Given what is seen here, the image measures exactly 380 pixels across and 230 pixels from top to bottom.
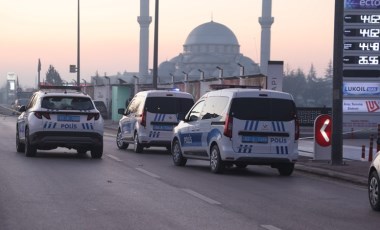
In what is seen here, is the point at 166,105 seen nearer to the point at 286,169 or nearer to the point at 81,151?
the point at 81,151

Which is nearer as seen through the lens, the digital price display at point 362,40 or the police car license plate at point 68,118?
the police car license plate at point 68,118

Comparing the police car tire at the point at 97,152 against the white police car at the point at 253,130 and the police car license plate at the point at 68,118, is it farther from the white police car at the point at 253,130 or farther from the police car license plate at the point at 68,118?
the white police car at the point at 253,130

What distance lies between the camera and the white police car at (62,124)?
21422mm

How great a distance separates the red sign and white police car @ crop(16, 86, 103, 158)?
18.4ft

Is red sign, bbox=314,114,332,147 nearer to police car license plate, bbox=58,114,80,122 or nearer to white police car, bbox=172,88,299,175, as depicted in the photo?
white police car, bbox=172,88,299,175

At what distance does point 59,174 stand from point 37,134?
4.73m

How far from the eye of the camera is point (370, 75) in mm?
42250

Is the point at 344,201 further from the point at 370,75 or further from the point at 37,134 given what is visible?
the point at 370,75

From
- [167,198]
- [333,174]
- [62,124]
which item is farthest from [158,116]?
[167,198]

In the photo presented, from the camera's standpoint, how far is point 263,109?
725 inches

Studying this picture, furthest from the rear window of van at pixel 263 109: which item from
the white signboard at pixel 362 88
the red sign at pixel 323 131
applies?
Result: the white signboard at pixel 362 88

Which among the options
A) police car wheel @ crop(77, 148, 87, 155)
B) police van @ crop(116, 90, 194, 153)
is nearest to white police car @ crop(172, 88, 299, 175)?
police car wheel @ crop(77, 148, 87, 155)

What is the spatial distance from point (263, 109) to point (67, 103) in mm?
6003

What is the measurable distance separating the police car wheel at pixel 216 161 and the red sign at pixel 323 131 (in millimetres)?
4449
